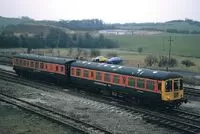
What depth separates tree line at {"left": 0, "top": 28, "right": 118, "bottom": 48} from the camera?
338 feet

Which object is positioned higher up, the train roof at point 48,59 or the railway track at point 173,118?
the train roof at point 48,59

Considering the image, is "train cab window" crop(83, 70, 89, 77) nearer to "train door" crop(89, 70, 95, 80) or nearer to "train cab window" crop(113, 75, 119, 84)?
"train door" crop(89, 70, 95, 80)

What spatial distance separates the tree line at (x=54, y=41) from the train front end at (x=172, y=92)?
81.8 meters

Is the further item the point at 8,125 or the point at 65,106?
the point at 65,106

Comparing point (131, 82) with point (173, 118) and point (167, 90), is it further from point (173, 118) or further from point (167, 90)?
point (173, 118)

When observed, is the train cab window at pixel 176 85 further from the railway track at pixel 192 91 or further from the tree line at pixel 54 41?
the tree line at pixel 54 41

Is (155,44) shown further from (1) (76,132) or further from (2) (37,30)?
(1) (76,132)

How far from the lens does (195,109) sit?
89.2 feet

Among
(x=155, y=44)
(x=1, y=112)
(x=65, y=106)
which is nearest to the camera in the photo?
(x=1, y=112)

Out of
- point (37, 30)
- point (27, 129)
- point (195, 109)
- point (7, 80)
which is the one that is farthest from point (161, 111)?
point (37, 30)

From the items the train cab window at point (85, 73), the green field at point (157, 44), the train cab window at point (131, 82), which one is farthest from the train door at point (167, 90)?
the green field at point (157, 44)

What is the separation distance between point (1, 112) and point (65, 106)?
4.96 metres

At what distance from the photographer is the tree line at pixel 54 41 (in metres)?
103

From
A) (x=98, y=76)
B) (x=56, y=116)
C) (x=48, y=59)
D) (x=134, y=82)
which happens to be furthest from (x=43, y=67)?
(x=56, y=116)
